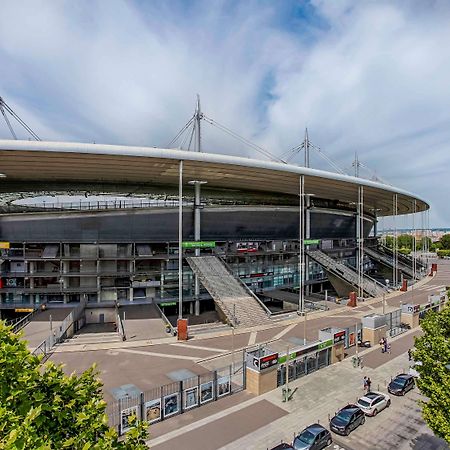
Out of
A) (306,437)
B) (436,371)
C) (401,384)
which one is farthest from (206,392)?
(401,384)

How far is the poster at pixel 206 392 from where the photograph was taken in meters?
Answer: 23.3

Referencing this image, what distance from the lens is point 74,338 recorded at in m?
37.7

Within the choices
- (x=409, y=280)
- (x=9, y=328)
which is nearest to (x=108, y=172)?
(x=9, y=328)

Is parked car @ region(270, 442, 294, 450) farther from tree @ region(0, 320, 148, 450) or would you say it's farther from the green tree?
the green tree

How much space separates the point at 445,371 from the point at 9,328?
18.2 m

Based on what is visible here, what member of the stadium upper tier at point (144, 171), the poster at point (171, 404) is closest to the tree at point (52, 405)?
the poster at point (171, 404)

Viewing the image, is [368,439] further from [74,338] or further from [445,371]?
[74,338]

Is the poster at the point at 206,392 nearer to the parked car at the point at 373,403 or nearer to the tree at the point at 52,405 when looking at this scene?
the parked car at the point at 373,403

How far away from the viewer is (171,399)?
858 inches

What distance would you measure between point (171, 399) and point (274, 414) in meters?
6.79

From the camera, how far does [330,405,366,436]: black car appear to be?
20000mm

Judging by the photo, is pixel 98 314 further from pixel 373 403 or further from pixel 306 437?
pixel 373 403

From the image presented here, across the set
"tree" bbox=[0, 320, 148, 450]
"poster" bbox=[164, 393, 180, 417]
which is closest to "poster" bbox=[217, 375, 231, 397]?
"poster" bbox=[164, 393, 180, 417]

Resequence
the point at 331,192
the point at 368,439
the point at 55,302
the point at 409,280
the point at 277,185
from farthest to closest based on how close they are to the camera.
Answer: the point at 409,280 → the point at 331,192 → the point at 277,185 → the point at 55,302 → the point at 368,439
